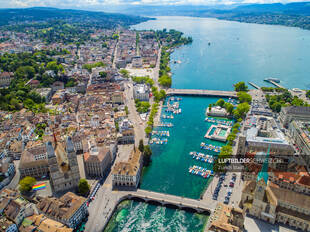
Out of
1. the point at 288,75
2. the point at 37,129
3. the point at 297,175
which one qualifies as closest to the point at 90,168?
the point at 37,129

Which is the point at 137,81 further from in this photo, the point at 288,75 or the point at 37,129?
the point at 288,75

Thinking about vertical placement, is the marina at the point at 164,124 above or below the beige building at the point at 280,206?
below

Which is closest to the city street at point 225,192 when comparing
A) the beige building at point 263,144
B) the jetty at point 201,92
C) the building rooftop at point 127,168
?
the beige building at point 263,144

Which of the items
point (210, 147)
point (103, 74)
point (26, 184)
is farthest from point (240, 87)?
point (26, 184)

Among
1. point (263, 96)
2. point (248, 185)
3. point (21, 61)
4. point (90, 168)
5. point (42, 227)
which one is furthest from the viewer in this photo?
point (21, 61)

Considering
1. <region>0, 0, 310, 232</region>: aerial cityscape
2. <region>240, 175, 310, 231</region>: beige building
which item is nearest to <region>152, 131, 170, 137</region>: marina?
<region>0, 0, 310, 232</region>: aerial cityscape

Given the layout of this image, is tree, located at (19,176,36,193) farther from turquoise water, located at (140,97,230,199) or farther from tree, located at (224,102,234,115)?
tree, located at (224,102,234,115)

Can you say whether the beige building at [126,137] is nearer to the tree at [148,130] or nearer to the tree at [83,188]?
the tree at [148,130]
